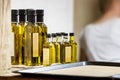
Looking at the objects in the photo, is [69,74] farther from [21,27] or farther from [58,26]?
[58,26]

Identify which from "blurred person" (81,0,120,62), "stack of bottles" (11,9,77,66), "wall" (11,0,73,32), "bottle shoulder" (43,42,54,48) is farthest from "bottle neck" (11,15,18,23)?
"wall" (11,0,73,32)

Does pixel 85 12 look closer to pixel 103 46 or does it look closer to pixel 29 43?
pixel 29 43

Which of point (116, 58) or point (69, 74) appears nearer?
point (69, 74)

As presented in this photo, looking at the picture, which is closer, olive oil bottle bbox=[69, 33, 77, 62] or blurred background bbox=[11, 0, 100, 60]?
olive oil bottle bbox=[69, 33, 77, 62]

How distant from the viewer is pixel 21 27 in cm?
125

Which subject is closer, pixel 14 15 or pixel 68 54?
pixel 14 15

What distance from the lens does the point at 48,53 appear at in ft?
4.12

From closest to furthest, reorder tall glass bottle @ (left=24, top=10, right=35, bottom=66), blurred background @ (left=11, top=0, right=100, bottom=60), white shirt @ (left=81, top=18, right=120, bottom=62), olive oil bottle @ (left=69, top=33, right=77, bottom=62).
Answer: tall glass bottle @ (left=24, top=10, right=35, bottom=66) < white shirt @ (left=81, top=18, right=120, bottom=62) < olive oil bottle @ (left=69, top=33, right=77, bottom=62) < blurred background @ (left=11, top=0, right=100, bottom=60)

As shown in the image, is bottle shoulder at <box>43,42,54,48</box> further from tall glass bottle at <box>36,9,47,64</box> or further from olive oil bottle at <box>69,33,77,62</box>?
olive oil bottle at <box>69,33,77,62</box>

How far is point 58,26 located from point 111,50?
1.82ft

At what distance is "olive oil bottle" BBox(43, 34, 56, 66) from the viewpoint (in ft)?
4.07

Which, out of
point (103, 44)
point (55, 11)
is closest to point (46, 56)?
point (103, 44)

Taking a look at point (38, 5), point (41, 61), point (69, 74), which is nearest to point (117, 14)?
point (69, 74)

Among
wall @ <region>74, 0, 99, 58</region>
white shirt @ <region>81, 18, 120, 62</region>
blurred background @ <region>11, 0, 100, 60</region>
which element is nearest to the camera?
wall @ <region>74, 0, 99, 58</region>
